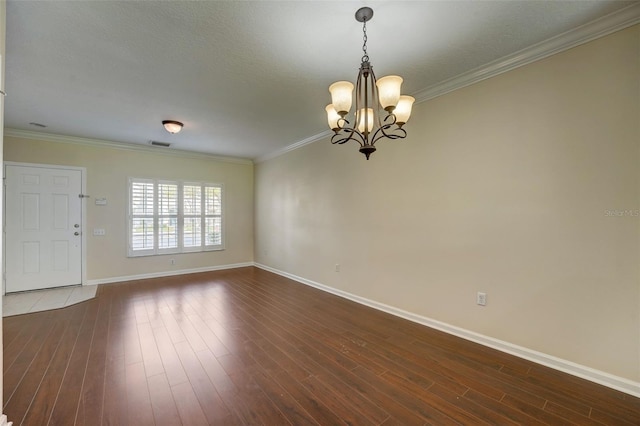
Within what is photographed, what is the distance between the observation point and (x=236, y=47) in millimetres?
2316

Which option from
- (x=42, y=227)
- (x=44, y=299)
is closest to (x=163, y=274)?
(x=44, y=299)

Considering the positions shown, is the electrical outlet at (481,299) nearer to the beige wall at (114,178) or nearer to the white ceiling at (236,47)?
the white ceiling at (236,47)

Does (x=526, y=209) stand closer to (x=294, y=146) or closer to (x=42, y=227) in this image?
(x=294, y=146)

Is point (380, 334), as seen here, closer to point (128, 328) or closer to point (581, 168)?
point (581, 168)

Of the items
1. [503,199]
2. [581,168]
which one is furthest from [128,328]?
[581,168]

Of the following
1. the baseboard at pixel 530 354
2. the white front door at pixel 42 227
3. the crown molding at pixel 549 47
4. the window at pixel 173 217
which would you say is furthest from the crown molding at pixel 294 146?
the white front door at pixel 42 227

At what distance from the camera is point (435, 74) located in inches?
111

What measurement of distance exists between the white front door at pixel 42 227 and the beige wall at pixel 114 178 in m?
0.17

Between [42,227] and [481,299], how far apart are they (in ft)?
21.5

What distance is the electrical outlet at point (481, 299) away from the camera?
2713 millimetres

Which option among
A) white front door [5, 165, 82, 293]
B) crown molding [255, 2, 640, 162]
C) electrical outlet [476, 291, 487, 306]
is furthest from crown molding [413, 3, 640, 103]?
white front door [5, 165, 82, 293]

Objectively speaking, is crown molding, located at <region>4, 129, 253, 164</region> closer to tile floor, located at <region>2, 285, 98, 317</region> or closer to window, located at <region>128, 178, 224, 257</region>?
window, located at <region>128, 178, 224, 257</region>

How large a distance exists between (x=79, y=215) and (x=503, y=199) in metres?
6.46

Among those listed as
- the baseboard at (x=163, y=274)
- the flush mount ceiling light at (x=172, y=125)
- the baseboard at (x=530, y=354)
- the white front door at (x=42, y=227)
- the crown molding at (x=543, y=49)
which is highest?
the crown molding at (x=543, y=49)
